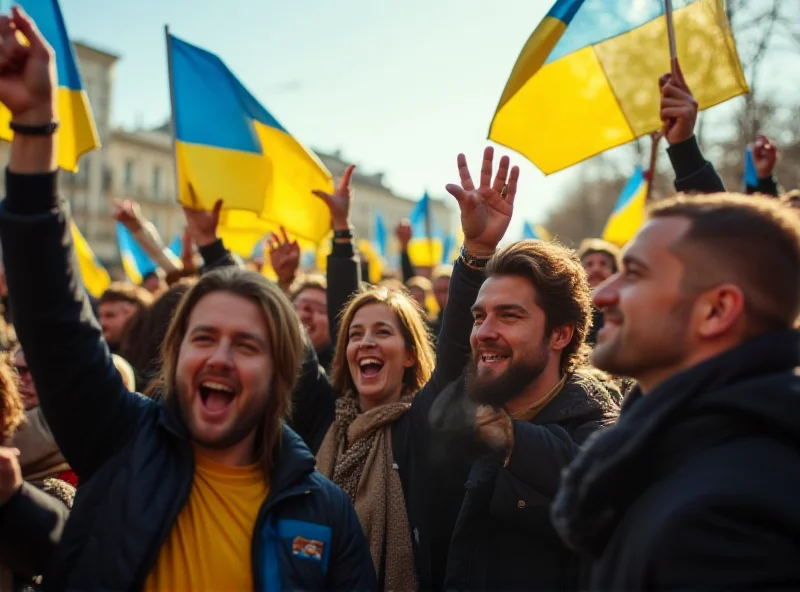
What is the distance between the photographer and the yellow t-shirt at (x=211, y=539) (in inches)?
84.9

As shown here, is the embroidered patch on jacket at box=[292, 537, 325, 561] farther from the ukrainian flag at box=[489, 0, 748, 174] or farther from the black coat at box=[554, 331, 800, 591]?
the ukrainian flag at box=[489, 0, 748, 174]

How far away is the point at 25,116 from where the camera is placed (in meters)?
1.97

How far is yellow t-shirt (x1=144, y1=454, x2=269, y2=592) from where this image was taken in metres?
2.16

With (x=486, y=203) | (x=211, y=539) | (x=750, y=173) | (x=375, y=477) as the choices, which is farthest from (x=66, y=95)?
(x=750, y=173)

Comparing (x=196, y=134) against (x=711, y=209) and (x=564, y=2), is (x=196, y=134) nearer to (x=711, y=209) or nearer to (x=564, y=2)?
(x=564, y=2)

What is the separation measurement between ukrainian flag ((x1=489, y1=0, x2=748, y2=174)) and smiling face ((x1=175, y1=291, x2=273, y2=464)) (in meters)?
2.29

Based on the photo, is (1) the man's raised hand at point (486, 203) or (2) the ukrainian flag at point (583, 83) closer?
(1) the man's raised hand at point (486, 203)

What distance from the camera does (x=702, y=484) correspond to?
1.49m

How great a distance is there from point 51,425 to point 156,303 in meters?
2.97

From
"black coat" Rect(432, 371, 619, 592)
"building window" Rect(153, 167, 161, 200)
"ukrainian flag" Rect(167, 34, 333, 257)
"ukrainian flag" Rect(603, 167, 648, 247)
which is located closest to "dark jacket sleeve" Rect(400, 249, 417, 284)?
"ukrainian flag" Rect(603, 167, 648, 247)

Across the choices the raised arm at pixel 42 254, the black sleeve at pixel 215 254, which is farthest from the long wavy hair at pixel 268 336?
the black sleeve at pixel 215 254

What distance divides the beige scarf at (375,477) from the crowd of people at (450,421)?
0.01 metres

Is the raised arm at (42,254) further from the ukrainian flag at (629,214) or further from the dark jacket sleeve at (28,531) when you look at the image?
the ukrainian flag at (629,214)

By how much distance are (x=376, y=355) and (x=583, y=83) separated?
192 cm
